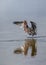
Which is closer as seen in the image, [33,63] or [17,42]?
[33,63]

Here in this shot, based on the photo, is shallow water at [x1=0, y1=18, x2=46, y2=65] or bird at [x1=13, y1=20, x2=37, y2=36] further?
bird at [x1=13, y1=20, x2=37, y2=36]

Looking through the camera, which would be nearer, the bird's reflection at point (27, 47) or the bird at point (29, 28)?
the bird's reflection at point (27, 47)

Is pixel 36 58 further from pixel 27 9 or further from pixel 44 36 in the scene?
pixel 27 9

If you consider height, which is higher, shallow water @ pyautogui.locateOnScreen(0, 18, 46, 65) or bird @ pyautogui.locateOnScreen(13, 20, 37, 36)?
bird @ pyautogui.locateOnScreen(13, 20, 37, 36)

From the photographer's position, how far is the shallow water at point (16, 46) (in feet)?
5.94

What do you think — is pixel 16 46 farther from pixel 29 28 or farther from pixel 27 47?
pixel 29 28

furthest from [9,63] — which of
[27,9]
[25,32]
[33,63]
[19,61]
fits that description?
[27,9]

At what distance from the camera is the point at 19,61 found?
1817 mm

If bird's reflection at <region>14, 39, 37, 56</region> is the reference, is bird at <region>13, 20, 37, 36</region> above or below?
above

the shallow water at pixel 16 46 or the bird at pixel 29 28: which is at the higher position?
the bird at pixel 29 28

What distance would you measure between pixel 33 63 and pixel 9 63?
24 centimetres

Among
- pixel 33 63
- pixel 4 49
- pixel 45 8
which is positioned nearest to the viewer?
pixel 33 63

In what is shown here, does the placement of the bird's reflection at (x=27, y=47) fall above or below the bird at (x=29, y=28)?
below

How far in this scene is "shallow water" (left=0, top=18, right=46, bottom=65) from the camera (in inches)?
71.3
